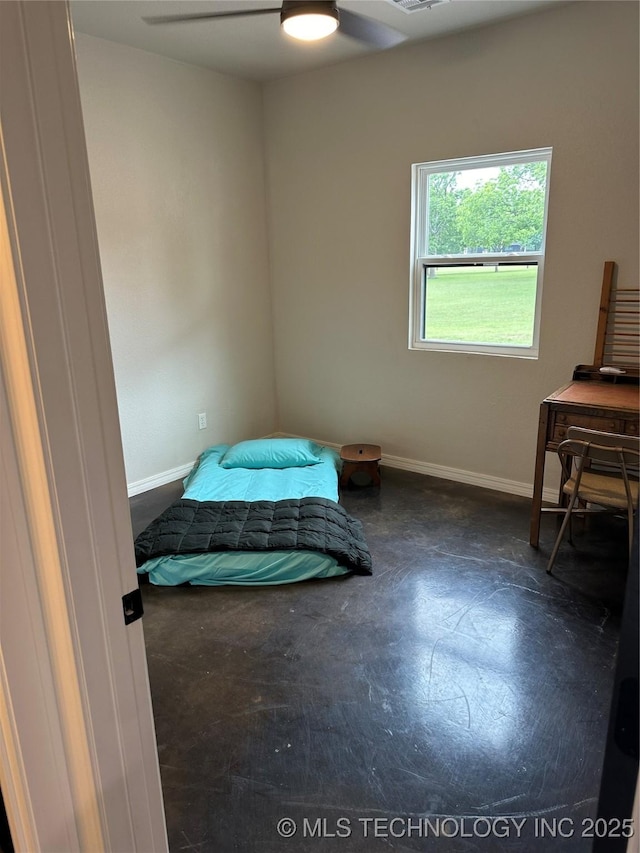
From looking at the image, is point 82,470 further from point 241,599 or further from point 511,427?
point 511,427

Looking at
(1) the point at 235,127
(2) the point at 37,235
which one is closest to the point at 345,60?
(1) the point at 235,127

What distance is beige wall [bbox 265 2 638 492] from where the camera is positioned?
10.1 ft

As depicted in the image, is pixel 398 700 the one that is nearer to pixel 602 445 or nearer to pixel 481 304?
pixel 602 445

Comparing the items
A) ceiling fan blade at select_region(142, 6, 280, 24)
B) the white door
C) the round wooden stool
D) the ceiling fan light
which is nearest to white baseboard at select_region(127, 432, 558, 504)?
the round wooden stool

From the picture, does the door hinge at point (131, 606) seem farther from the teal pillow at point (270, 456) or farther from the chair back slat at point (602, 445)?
the teal pillow at point (270, 456)

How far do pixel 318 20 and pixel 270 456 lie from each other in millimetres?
2518

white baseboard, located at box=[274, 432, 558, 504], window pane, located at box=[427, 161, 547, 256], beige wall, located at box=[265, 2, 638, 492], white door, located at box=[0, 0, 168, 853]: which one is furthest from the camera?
white baseboard, located at box=[274, 432, 558, 504]

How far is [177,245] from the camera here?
3.96 m

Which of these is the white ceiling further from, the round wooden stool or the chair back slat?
the round wooden stool

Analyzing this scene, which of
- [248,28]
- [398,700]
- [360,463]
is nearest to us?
[398,700]

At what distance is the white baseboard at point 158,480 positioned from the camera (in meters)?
3.93

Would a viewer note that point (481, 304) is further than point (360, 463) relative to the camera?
No

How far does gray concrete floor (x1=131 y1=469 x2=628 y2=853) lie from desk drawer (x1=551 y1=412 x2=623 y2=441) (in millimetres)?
653

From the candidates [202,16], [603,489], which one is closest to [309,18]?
[202,16]
